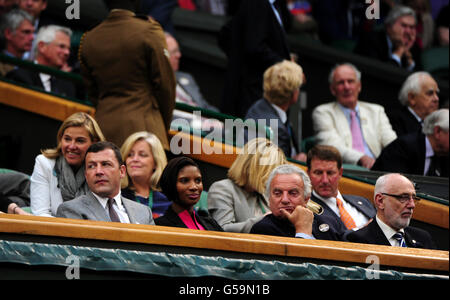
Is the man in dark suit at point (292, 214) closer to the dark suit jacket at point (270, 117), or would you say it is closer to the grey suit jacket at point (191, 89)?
the dark suit jacket at point (270, 117)

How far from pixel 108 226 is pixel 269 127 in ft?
9.99

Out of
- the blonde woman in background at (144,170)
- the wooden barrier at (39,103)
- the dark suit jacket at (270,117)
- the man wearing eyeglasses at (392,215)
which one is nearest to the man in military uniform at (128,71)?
the blonde woman in background at (144,170)

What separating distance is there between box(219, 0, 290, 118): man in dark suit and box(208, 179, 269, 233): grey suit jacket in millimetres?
2045

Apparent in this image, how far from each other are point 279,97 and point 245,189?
1460 millimetres

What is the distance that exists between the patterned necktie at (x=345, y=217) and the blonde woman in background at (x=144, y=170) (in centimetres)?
110

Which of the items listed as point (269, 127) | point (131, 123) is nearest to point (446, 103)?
point (269, 127)

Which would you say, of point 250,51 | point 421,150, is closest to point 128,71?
point 250,51

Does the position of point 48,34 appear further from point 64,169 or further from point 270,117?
point 64,169

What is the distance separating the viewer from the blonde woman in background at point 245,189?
6645mm

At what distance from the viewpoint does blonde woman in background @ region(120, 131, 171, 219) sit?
668cm

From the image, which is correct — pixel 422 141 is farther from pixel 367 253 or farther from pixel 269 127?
pixel 367 253

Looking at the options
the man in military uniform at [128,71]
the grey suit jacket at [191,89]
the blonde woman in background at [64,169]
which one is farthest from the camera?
the grey suit jacket at [191,89]

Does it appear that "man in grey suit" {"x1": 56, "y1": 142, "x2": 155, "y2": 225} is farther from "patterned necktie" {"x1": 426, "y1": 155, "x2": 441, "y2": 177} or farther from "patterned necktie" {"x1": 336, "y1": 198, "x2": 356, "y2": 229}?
"patterned necktie" {"x1": 426, "y1": 155, "x2": 441, "y2": 177}

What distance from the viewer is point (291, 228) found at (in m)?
5.91
